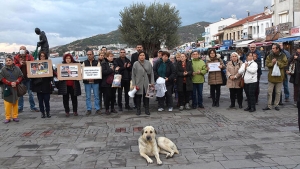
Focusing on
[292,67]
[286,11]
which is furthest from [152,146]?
[286,11]

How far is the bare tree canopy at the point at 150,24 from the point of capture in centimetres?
3291

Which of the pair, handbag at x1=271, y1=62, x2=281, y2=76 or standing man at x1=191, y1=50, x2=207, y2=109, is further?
standing man at x1=191, y1=50, x2=207, y2=109

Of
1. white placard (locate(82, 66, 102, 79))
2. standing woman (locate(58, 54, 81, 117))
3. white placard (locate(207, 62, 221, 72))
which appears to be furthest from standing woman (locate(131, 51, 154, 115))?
white placard (locate(207, 62, 221, 72))

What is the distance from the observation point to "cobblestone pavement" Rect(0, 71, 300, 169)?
4.79 m

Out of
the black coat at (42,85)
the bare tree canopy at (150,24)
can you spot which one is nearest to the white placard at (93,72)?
the black coat at (42,85)

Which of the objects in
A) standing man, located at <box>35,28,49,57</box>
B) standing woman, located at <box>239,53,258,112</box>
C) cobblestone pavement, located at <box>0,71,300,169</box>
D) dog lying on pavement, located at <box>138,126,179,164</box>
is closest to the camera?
cobblestone pavement, located at <box>0,71,300,169</box>

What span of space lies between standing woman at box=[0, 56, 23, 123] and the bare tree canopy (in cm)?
2521

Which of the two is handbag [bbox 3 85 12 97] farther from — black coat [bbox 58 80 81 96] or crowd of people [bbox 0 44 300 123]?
black coat [bbox 58 80 81 96]

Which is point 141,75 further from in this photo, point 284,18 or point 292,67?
point 284,18

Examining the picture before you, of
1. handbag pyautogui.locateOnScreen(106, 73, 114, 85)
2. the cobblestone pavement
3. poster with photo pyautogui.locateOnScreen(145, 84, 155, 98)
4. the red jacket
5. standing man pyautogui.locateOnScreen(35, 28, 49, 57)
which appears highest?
standing man pyautogui.locateOnScreen(35, 28, 49, 57)

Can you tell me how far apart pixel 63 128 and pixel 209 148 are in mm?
3776

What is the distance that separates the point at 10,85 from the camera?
8055mm

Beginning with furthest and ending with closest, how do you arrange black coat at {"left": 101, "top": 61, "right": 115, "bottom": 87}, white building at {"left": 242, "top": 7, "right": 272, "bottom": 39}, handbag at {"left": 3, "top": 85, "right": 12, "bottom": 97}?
white building at {"left": 242, "top": 7, "right": 272, "bottom": 39} → black coat at {"left": 101, "top": 61, "right": 115, "bottom": 87} → handbag at {"left": 3, "top": 85, "right": 12, "bottom": 97}

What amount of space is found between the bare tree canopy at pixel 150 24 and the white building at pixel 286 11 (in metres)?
11.3
